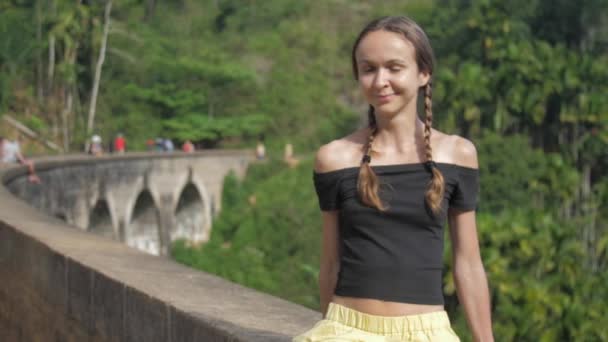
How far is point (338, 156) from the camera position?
7.64ft

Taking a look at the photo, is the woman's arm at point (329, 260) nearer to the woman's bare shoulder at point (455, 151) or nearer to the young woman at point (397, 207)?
the young woman at point (397, 207)

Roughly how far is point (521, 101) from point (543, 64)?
1819 millimetres

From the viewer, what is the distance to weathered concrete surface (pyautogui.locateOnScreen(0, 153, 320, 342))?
329 centimetres

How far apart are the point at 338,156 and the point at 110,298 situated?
191 centimetres

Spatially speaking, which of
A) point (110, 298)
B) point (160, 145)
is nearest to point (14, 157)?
point (110, 298)

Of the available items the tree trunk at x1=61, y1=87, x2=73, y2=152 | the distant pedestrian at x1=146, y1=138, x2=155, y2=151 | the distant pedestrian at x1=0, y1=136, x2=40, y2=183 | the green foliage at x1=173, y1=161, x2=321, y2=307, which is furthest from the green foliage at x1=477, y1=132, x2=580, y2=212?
the distant pedestrian at x1=0, y1=136, x2=40, y2=183

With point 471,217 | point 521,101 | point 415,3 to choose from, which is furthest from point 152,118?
point 471,217

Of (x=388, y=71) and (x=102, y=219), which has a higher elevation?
(x=388, y=71)

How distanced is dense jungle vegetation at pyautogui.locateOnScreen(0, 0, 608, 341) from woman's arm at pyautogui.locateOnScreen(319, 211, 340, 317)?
2245cm

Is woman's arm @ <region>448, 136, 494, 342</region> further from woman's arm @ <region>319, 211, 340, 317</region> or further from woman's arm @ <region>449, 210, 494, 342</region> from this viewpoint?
woman's arm @ <region>319, 211, 340, 317</region>

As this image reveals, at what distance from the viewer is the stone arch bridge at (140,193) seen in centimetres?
2039

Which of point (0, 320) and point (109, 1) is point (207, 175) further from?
point (0, 320)

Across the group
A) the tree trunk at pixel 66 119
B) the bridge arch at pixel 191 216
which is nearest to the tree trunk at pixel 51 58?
the tree trunk at pixel 66 119

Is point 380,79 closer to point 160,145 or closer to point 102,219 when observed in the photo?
point 102,219
